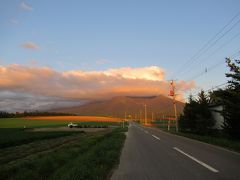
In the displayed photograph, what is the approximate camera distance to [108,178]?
8.73 metres

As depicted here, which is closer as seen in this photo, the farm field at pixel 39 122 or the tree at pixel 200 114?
the tree at pixel 200 114

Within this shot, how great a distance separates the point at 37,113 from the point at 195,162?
172 metres

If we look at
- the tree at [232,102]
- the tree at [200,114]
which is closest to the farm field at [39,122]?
the tree at [200,114]

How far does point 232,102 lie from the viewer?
2350 centimetres

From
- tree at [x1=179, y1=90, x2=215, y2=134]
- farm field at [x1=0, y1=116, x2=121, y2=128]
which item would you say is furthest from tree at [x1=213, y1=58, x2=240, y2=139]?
farm field at [x1=0, y1=116, x2=121, y2=128]

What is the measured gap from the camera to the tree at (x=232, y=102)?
899 inches

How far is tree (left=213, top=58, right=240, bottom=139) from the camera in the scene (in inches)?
899

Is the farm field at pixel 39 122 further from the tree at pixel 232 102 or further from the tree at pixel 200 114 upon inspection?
the tree at pixel 232 102

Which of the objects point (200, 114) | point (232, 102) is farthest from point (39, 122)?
point (232, 102)

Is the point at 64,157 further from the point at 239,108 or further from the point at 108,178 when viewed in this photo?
the point at 239,108

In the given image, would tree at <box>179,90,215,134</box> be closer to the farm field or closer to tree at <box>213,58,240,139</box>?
tree at <box>213,58,240,139</box>

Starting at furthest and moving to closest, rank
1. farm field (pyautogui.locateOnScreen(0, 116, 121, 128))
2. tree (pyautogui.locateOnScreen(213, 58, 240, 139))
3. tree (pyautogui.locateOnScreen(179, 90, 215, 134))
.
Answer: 1. farm field (pyautogui.locateOnScreen(0, 116, 121, 128))
2. tree (pyautogui.locateOnScreen(179, 90, 215, 134))
3. tree (pyautogui.locateOnScreen(213, 58, 240, 139))

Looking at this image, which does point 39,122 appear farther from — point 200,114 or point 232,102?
point 232,102

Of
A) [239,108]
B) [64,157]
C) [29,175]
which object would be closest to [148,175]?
[29,175]
